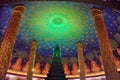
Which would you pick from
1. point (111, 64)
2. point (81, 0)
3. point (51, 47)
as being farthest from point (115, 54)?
point (111, 64)

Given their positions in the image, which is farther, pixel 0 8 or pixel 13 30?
pixel 0 8

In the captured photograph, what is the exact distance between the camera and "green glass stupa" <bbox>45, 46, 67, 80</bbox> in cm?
1436

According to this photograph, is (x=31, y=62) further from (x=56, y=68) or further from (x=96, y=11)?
(x=96, y=11)

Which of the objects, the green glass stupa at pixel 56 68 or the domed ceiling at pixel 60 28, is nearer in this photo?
the domed ceiling at pixel 60 28

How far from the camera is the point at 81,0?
9.79 m

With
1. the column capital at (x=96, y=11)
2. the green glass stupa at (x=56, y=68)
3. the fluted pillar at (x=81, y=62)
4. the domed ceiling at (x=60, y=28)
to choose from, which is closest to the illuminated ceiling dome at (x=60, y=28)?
the domed ceiling at (x=60, y=28)

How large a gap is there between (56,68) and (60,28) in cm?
377

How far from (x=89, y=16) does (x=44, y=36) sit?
4.16 meters

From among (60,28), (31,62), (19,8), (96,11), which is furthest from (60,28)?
(19,8)

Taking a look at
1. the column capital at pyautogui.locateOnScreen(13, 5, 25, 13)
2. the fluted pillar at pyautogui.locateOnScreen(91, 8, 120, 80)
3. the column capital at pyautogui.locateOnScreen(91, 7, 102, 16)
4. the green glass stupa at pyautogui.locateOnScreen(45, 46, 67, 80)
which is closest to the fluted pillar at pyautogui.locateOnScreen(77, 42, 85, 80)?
the green glass stupa at pyautogui.locateOnScreen(45, 46, 67, 80)

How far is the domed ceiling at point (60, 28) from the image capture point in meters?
11.3

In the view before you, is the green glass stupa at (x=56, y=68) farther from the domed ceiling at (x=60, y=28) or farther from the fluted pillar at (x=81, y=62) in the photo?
the fluted pillar at (x=81, y=62)

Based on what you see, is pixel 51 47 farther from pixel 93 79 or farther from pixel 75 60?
pixel 93 79

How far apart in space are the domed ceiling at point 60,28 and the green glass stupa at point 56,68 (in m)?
0.59
